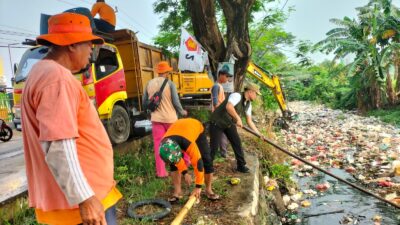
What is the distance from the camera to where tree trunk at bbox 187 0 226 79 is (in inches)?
318

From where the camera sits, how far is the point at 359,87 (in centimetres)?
1925

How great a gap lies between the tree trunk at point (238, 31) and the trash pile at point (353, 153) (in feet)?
9.79

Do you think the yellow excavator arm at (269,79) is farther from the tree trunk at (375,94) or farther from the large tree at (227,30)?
the tree trunk at (375,94)

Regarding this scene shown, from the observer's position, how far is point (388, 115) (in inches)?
617

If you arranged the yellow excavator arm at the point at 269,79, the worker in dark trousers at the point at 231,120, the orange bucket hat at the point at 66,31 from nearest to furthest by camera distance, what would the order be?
the orange bucket hat at the point at 66,31 → the worker in dark trousers at the point at 231,120 → the yellow excavator arm at the point at 269,79

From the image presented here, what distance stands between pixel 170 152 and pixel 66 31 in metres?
2.18

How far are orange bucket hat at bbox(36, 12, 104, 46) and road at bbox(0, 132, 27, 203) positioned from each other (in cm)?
302

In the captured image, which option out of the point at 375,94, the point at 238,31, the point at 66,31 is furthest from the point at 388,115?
the point at 66,31

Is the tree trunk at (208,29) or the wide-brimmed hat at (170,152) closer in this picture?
the wide-brimmed hat at (170,152)

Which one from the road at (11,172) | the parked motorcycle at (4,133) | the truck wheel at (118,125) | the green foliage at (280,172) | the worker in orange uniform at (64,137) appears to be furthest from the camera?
the parked motorcycle at (4,133)

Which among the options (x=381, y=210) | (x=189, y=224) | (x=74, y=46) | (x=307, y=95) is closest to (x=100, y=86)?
(x=189, y=224)

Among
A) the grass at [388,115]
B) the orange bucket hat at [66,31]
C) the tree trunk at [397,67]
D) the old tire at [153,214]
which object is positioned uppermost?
the tree trunk at [397,67]

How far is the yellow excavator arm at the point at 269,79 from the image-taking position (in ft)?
35.3

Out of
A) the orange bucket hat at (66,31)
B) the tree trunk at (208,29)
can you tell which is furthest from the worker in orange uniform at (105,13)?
the orange bucket hat at (66,31)
